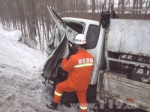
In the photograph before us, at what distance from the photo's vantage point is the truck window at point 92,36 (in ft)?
11.7

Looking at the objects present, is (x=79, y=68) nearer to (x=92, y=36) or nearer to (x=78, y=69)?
(x=78, y=69)

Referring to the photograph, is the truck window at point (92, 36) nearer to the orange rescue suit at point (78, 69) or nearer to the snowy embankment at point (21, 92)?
the orange rescue suit at point (78, 69)

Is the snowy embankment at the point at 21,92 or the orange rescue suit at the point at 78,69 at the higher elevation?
the orange rescue suit at the point at 78,69

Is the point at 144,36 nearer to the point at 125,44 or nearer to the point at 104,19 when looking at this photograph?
the point at 125,44

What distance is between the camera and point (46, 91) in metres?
4.21

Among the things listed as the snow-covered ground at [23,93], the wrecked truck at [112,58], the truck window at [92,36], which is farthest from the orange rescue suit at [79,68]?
the snow-covered ground at [23,93]

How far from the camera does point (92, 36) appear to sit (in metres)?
3.62

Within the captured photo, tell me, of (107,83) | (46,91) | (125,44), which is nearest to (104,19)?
(125,44)

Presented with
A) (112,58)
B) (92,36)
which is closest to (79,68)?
(112,58)

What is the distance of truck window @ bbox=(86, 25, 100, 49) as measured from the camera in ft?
11.7

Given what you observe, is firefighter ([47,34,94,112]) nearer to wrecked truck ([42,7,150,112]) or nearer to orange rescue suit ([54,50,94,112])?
orange rescue suit ([54,50,94,112])

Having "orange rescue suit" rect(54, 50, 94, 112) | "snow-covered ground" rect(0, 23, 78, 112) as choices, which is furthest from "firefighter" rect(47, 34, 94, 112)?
"snow-covered ground" rect(0, 23, 78, 112)

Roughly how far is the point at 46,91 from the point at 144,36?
112 inches

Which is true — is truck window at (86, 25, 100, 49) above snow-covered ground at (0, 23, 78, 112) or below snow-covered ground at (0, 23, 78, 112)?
above
